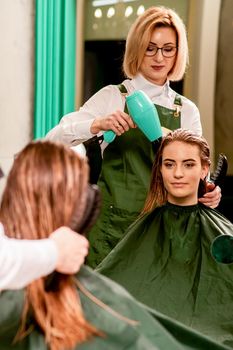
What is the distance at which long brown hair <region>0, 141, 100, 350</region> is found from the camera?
0.89m

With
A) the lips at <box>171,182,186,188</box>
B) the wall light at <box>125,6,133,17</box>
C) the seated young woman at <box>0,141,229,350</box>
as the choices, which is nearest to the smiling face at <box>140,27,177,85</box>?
the lips at <box>171,182,186,188</box>

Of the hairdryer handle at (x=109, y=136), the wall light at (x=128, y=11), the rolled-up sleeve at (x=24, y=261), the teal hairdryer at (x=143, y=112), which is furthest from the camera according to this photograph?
the wall light at (x=128, y=11)

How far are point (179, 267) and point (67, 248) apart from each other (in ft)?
2.34

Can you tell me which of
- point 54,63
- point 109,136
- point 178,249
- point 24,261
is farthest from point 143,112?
point 54,63

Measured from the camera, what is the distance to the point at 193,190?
4.89 ft

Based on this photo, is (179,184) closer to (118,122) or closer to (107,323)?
(118,122)

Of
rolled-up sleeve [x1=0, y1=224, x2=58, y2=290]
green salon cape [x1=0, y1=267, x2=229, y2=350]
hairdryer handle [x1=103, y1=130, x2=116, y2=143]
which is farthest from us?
hairdryer handle [x1=103, y1=130, x2=116, y2=143]

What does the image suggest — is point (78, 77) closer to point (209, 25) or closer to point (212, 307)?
point (209, 25)

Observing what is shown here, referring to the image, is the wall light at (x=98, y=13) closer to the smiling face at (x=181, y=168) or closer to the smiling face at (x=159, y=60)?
the smiling face at (x=159, y=60)

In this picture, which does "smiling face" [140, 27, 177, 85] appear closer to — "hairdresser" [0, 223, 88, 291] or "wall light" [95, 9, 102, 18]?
"hairdresser" [0, 223, 88, 291]

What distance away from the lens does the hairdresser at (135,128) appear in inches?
60.4

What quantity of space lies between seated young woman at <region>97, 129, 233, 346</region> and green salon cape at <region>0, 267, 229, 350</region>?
0.40 m

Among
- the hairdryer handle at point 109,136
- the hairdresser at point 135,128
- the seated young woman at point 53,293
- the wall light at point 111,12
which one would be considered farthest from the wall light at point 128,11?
the seated young woman at point 53,293

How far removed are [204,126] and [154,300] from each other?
1.34 meters
